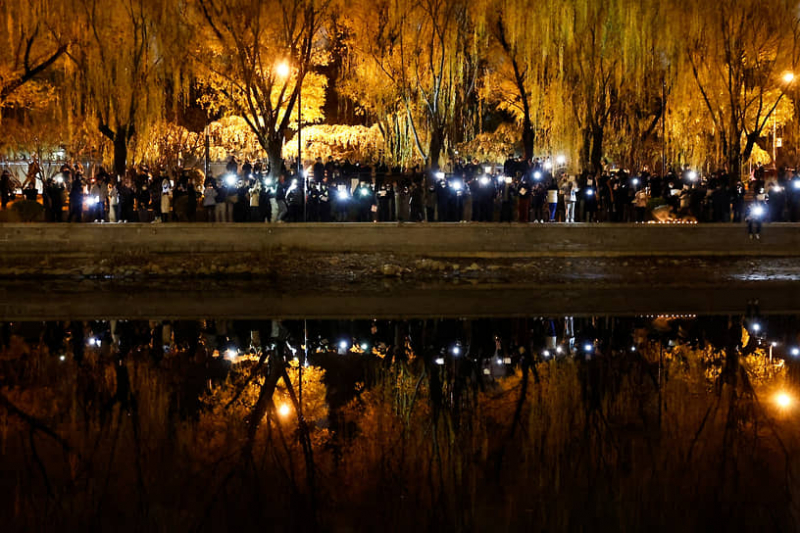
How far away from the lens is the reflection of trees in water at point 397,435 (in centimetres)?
695

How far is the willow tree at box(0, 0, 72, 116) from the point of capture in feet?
89.2

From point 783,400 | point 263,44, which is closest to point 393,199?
point 263,44

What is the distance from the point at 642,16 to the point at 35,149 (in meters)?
26.6

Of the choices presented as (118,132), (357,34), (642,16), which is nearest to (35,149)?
(118,132)

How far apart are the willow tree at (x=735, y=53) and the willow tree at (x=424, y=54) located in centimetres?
674

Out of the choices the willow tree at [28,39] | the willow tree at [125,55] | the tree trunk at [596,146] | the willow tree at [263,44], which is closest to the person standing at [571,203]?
the tree trunk at [596,146]

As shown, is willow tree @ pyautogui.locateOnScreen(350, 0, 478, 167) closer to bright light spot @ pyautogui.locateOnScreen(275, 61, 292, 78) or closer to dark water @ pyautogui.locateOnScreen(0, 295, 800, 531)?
bright light spot @ pyautogui.locateOnScreen(275, 61, 292, 78)

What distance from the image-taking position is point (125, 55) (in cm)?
2783

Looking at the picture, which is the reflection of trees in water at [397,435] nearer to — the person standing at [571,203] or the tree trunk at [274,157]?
the person standing at [571,203]

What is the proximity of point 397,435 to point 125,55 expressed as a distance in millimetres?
21771

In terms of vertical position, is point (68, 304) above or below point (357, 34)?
below

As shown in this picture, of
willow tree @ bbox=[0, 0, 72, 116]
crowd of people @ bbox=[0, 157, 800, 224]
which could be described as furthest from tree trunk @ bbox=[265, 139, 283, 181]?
willow tree @ bbox=[0, 0, 72, 116]

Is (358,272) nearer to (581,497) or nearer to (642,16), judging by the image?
(642,16)

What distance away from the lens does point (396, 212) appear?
26125 millimetres
